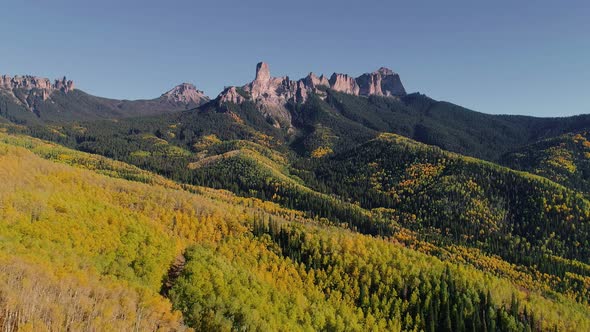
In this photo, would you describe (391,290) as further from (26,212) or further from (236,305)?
(26,212)

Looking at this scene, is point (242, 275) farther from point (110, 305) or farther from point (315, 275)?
point (110, 305)

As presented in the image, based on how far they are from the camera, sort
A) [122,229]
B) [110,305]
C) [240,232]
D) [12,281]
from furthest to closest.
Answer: [240,232] < [122,229] < [110,305] < [12,281]

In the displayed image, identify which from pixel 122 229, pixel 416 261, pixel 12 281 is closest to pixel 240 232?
pixel 122 229

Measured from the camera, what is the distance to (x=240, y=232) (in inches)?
6033

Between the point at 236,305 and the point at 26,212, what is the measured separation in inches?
2204

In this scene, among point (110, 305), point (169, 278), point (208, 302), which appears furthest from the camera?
point (169, 278)

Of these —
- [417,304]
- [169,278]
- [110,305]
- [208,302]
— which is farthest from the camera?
[417,304]

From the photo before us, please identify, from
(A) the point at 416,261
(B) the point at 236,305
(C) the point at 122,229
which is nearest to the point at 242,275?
(B) the point at 236,305

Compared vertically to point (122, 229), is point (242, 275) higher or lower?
lower

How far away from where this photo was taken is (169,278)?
9950 centimetres

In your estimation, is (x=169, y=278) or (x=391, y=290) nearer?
(x=169, y=278)

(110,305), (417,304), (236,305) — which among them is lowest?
(417,304)

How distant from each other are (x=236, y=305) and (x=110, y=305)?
34637mm

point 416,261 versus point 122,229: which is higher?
point 122,229
